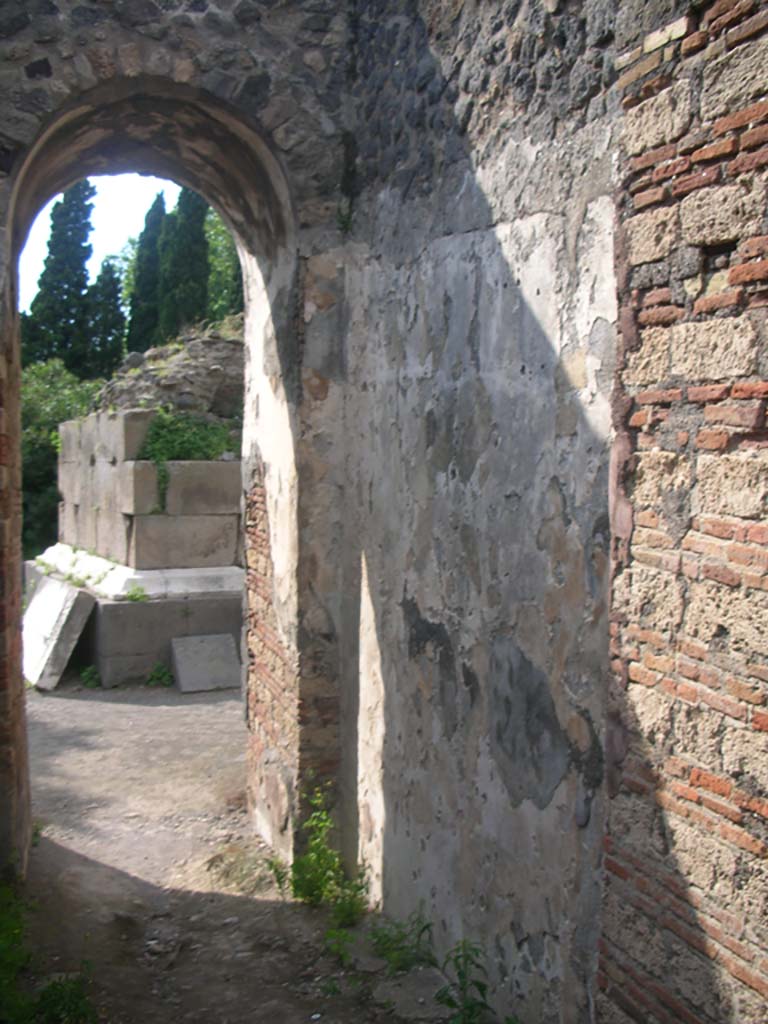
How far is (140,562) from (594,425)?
23.8 feet

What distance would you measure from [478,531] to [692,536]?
1.29 meters

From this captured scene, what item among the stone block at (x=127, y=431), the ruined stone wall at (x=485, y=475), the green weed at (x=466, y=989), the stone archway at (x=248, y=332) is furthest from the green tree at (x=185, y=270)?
the green weed at (x=466, y=989)

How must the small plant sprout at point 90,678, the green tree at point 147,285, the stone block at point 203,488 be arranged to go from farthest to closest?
1. the green tree at point 147,285
2. the stone block at point 203,488
3. the small plant sprout at point 90,678

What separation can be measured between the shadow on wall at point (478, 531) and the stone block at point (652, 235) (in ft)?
0.78

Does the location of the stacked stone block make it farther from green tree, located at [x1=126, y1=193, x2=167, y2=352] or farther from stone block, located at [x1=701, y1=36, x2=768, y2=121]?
green tree, located at [x1=126, y1=193, x2=167, y2=352]

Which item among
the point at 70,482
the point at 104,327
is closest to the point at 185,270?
the point at 104,327

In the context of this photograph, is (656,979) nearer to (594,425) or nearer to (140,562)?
(594,425)

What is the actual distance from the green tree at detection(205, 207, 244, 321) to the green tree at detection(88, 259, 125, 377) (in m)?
2.29

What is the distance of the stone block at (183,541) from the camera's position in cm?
969

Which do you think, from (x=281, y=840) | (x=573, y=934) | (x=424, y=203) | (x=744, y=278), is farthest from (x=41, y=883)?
(x=744, y=278)

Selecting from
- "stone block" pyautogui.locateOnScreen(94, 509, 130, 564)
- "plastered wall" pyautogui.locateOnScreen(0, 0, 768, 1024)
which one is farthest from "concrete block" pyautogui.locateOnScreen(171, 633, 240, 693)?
"plastered wall" pyautogui.locateOnScreen(0, 0, 768, 1024)

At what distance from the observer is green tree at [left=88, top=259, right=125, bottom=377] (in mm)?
24422

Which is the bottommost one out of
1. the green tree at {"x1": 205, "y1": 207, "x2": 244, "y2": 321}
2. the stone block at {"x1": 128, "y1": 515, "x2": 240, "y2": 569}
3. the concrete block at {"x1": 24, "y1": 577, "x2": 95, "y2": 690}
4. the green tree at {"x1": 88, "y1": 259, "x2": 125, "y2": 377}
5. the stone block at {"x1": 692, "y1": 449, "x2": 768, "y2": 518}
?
the concrete block at {"x1": 24, "y1": 577, "x2": 95, "y2": 690}

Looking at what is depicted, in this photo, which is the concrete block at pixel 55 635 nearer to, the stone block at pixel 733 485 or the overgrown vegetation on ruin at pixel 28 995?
the overgrown vegetation on ruin at pixel 28 995
